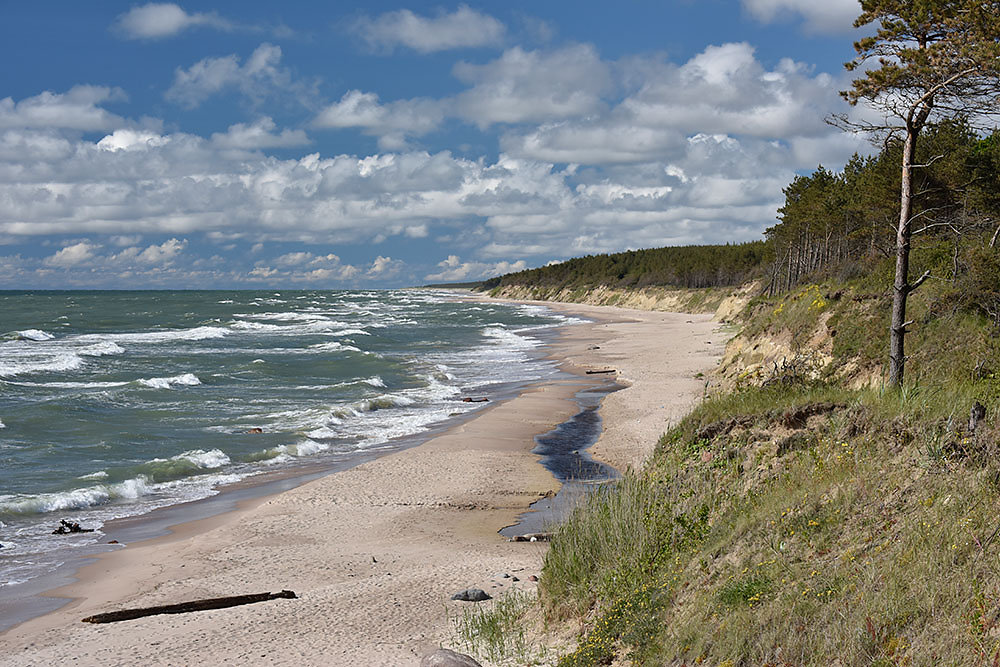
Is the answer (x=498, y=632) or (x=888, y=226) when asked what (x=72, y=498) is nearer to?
(x=498, y=632)

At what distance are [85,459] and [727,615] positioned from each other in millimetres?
20337

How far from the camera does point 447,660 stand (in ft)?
26.2

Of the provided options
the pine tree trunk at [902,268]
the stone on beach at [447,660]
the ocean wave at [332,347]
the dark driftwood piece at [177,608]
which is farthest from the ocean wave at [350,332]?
the stone on beach at [447,660]

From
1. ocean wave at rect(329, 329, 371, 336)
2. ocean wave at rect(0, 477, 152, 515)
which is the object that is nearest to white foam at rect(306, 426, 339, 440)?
ocean wave at rect(0, 477, 152, 515)

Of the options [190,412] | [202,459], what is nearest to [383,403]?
[190,412]

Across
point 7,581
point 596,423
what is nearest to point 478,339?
point 596,423

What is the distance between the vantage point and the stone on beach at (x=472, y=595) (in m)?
10.5

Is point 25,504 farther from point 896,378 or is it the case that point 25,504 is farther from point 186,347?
point 186,347

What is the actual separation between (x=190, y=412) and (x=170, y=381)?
28.4 feet

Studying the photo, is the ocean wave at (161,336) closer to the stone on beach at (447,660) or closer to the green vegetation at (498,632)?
the green vegetation at (498,632)

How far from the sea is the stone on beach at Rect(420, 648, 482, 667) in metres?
8.42

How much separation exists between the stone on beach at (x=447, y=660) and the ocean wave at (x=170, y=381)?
30706 millimetres

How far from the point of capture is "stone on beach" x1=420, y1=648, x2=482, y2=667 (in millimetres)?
7922

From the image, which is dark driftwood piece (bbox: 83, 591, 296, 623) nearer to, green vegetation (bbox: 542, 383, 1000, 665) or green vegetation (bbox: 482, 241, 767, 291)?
green vegetation (bbox: 542, 383, 1000, 665)
